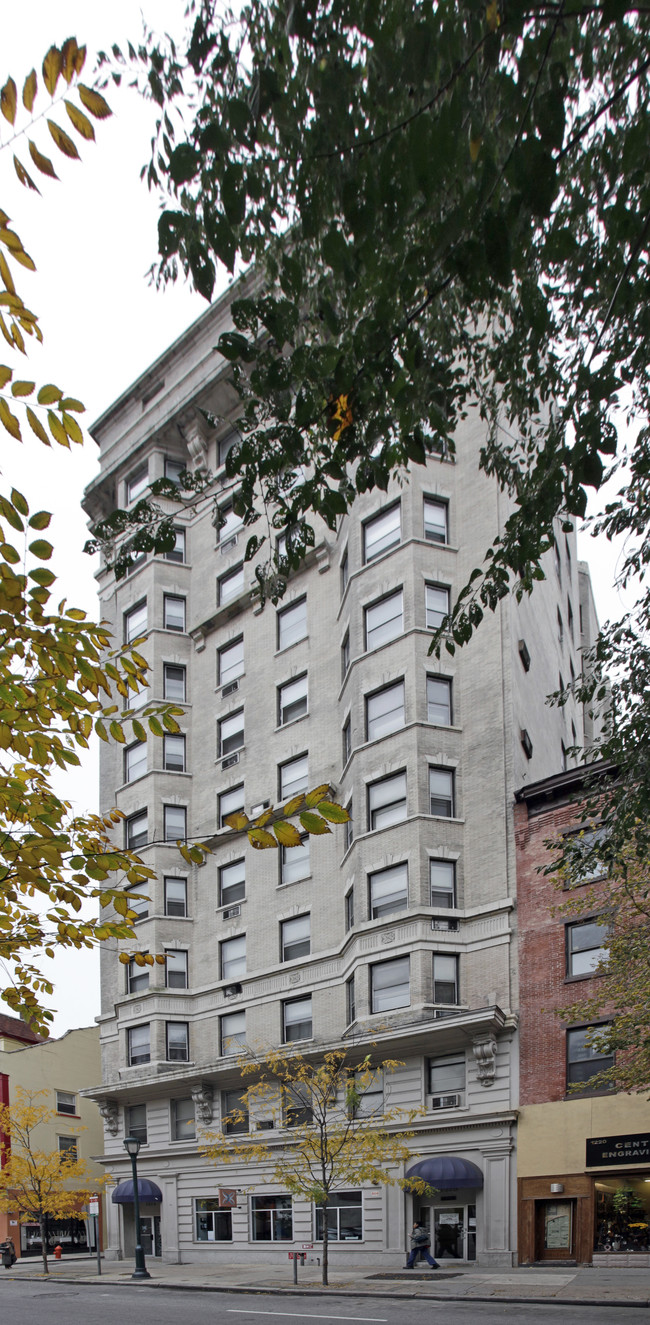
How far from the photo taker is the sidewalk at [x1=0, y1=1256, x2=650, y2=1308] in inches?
875

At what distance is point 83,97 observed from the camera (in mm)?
5383

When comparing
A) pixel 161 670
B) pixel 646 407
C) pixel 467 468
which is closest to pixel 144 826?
pixel 161 670

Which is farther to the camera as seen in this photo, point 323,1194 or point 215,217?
point 323,1194

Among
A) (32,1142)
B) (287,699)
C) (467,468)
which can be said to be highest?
(467,468)

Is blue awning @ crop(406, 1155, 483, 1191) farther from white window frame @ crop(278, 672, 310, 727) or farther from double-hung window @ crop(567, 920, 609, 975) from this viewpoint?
white window frame @ crop(278, 672, 310, 727)

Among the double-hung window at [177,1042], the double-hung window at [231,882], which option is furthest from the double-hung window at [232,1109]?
the double-hung window at [231,882]

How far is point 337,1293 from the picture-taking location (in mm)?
25422

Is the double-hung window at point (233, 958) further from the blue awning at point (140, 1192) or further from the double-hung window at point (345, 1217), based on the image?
the double-hung window at point (345, 1217)

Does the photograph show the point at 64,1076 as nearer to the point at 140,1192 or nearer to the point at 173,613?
the point at 140,1192

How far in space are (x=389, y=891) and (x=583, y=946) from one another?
586 centimetres

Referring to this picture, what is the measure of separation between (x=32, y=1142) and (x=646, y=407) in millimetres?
54524

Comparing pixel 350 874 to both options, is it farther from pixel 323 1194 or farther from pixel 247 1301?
pixel 247 1301

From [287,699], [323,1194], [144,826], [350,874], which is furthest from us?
[144,826]

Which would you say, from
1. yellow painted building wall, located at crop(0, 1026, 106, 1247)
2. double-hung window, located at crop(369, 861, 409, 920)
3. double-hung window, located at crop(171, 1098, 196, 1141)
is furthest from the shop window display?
yellow painted building wall, located at crop(0, 1026, 106, 1247)
